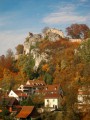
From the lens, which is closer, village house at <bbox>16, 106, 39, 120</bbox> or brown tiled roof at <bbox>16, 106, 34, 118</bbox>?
village house at <bbox>16, 106, 39, 120</bbox>

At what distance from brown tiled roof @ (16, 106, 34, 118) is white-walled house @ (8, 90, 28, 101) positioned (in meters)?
8.90

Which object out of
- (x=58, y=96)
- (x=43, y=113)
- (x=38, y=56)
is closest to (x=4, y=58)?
(x=38, y=56)

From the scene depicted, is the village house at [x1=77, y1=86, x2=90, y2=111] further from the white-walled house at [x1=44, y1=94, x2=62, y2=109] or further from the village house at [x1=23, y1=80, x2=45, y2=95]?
the village house at [x1=23, y1=80, x2=45, y2=95]

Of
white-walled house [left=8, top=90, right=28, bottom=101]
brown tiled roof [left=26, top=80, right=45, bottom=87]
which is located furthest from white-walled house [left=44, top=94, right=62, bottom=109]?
brown tiled roof [left=26, top=80, right=45, bottom=87]

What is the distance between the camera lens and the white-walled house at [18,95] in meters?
49.2

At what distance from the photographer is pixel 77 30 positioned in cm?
7206

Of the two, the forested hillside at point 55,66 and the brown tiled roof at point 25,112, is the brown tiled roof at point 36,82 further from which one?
the brown tiled roof at point 25,112

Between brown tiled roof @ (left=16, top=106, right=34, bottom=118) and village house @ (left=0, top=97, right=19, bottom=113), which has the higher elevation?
village house @ (left=0, top=97, right=19, bottom=113)

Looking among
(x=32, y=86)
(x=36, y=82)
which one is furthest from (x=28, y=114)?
(x=36, y=82)

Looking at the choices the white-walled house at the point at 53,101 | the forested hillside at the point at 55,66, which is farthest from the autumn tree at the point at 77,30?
the white-walled house at the point at 53,101

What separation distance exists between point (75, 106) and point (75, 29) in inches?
1461

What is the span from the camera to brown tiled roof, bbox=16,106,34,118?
3894 cm

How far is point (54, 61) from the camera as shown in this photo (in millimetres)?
58312

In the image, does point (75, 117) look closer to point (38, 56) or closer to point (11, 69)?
point (38, 56)
